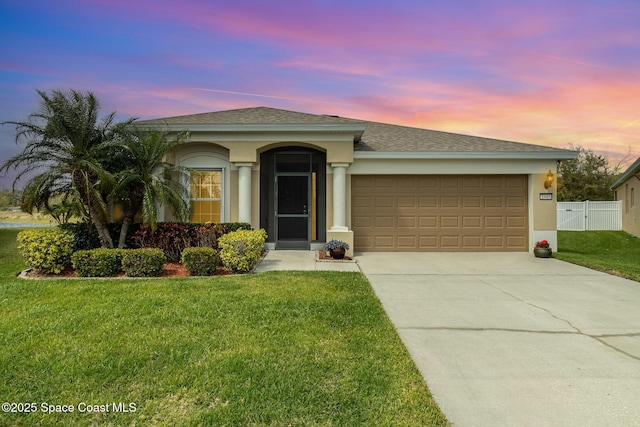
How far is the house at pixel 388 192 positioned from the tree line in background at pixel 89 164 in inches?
103

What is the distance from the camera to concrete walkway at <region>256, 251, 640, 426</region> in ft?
9.45

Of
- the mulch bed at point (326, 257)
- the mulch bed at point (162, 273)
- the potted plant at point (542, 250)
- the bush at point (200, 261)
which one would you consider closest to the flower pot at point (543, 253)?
the potted plant at point (542, 250)

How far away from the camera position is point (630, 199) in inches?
802

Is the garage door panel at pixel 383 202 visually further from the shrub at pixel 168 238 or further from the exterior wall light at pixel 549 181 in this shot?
the shrub at pixel 168 238

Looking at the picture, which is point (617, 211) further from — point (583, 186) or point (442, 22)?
point (442, 22)

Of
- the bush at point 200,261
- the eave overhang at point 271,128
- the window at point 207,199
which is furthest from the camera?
the window at point 207,199

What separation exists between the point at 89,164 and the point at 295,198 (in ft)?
19.5

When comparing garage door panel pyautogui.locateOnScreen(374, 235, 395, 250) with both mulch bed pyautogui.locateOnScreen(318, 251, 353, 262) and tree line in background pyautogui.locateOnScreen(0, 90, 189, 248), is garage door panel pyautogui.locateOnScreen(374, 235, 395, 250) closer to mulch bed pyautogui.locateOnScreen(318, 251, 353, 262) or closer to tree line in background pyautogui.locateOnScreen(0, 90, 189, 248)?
mulch bed pyautogui.locateOnScreen(318, 251, 353, 262)

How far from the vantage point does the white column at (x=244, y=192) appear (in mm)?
11133

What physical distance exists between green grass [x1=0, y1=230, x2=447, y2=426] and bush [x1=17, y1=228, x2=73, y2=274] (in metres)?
1.97

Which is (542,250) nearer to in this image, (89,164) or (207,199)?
(207,199)

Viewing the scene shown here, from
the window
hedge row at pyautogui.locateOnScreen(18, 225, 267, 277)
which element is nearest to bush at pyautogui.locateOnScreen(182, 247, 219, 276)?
hedge row at pyautogui.locateOnScreen(18, 225, 267, 277)

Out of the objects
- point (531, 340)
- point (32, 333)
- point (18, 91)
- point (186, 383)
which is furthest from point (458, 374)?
point (18, 91)

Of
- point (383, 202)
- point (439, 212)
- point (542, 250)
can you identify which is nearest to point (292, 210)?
point (383, 202)
